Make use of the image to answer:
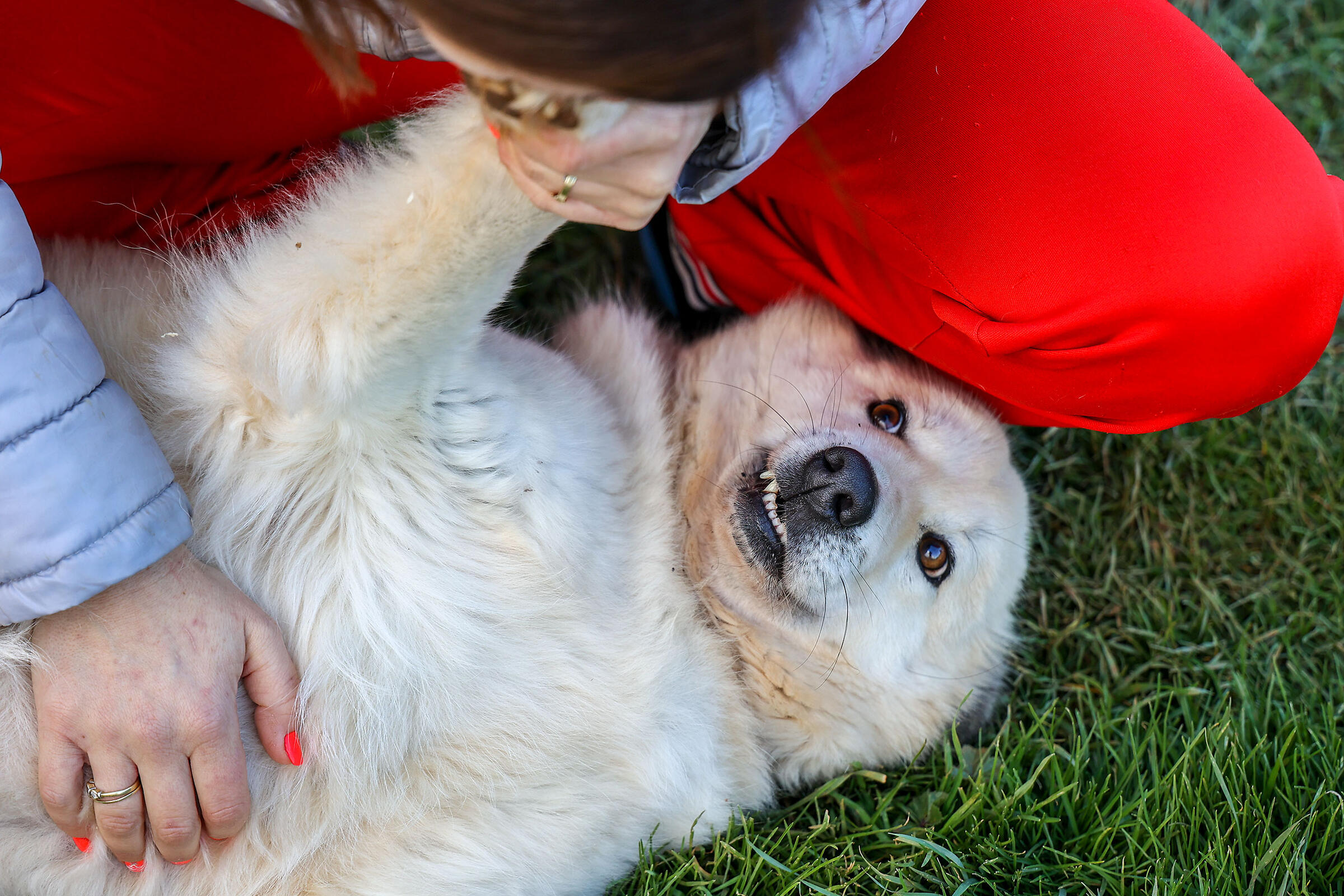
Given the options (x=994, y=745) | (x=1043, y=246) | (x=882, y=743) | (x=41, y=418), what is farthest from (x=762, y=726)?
(x=41, y=418)

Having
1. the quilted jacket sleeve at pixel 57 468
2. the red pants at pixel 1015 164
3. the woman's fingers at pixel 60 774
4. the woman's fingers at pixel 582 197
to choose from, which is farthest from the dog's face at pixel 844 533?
the woman's fingers at pixel 60 774

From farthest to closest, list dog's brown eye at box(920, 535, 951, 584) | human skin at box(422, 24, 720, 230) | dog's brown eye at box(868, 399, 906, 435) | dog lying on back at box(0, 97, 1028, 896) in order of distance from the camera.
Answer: dog's brown eye at box(868, 399, 906, 435), dog's brown eye at box(920, 535, 951, 584), dog lying on back at box(0, 97, 1028, 896), human skin at box(422, 24, 720, 230)

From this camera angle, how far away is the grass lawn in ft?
7.03

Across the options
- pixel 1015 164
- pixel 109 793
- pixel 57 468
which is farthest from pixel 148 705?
pixel 1015 164

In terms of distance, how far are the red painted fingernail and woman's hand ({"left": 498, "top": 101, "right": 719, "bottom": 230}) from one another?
110cm

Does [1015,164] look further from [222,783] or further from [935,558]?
[222,783]

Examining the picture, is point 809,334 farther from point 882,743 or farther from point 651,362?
point 882,743

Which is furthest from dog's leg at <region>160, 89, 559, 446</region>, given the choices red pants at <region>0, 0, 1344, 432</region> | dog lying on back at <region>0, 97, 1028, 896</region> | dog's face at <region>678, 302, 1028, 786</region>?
dog's face at <region>678, 302, 1028, 786</region>

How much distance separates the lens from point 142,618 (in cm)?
153

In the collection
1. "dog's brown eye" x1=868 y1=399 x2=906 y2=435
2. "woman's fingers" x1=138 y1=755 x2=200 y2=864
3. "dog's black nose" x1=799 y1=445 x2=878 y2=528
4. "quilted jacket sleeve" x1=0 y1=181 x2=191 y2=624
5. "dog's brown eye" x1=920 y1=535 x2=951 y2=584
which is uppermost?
"quilted jacket sleeve" x1=0 y1=181 x2=191 y2=624

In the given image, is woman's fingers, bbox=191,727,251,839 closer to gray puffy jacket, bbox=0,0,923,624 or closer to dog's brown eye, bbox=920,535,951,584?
gray puffy jacket, bbox=0,0,923,624

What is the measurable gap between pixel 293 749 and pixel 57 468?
2.10 ft

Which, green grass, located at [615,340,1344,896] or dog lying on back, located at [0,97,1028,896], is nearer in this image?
dog lying on back, located at [0,97,1028,896]

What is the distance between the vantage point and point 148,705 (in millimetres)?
1513
